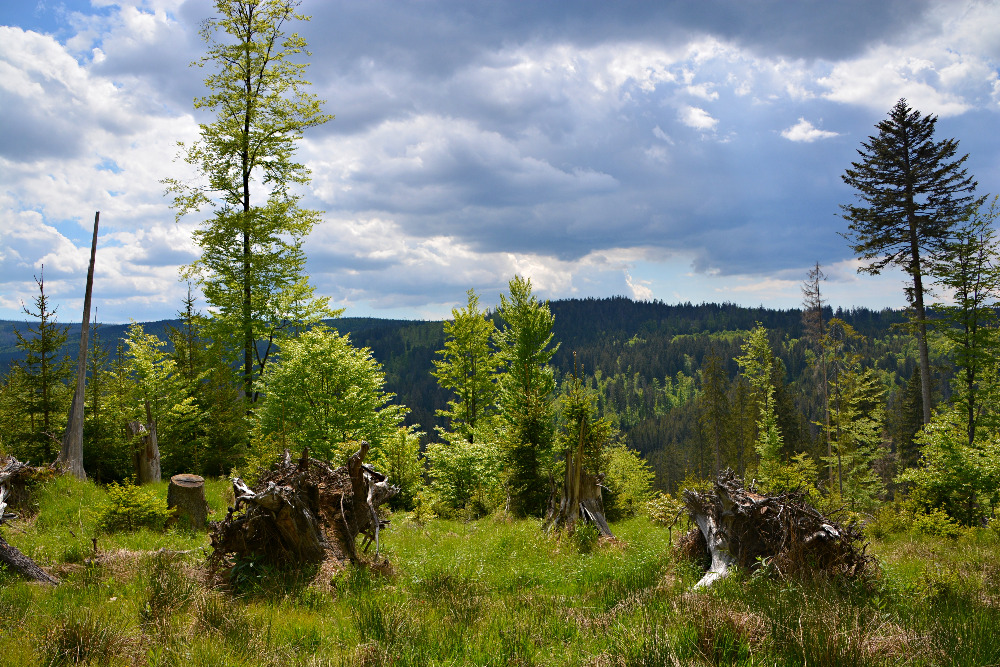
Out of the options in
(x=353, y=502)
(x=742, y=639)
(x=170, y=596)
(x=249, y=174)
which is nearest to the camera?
(x=742, y=639)

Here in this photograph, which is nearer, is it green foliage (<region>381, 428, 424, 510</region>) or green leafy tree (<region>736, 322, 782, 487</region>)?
green foliage (<region>381, 428, 424, 510</region>)

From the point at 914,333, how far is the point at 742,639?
25.3 m

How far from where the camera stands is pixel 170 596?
577 centimetres

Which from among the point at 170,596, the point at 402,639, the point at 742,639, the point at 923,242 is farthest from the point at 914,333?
the point at 170,596

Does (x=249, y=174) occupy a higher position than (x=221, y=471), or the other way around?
(x=249, y=174)

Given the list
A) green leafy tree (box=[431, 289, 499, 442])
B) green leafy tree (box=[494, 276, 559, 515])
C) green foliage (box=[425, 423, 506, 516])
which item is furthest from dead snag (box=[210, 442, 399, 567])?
green leafy tree (box=[431, 289, 499, 442])

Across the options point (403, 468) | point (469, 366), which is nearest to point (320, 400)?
point (403, 468)

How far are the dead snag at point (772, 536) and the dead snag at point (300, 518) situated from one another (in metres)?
5.14

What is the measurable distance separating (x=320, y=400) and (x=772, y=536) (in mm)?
15017

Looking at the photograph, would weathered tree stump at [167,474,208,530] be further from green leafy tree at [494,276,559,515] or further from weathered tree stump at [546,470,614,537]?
A: green leafy tree at [494,276,559,515]

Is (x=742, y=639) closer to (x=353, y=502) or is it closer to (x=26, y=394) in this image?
(x=353, y=502)

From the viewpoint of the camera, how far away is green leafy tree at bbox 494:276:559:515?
53.7ft

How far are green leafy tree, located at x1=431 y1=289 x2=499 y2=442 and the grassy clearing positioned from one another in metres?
22.0

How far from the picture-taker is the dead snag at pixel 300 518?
718 cm
